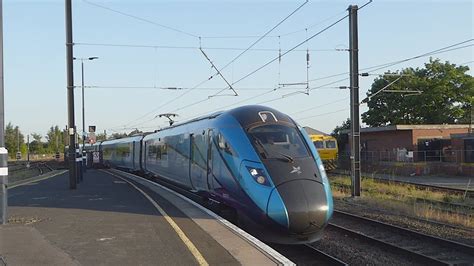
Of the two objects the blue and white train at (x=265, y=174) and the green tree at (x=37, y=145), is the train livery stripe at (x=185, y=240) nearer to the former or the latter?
the blue and white train at (x=265, y=174)

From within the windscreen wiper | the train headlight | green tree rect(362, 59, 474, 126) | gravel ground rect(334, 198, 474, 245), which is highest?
green tree rect(362, 59, 474, 126)

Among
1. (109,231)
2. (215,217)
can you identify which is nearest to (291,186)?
(215,217)

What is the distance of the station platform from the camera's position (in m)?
7.46

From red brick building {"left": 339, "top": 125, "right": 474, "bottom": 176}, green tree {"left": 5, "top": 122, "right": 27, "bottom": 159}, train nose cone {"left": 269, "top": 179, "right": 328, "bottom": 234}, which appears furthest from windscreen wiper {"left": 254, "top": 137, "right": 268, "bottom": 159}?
green tree {"left": 5, "top": 122, "right": 27, "bottom": 159}

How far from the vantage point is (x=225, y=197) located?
39.4 feet

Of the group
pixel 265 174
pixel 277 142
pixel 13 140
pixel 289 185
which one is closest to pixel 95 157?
pixel 277 142

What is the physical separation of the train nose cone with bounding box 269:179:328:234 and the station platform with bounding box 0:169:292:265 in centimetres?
111

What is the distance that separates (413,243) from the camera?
11.9 meters

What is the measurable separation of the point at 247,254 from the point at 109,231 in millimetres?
3191

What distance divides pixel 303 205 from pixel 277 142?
1.80 metres

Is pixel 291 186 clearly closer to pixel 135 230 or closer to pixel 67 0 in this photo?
pixel 135 230

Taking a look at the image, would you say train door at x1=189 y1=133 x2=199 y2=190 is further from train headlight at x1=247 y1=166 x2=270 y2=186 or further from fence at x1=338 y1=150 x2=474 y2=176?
fence at x1=338 y1=150 x2=474 y2=176

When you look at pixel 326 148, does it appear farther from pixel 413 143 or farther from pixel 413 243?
pixel 413 243

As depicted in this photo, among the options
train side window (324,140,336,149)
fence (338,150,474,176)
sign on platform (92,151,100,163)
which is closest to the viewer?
A: fence (338,150,474,176)
